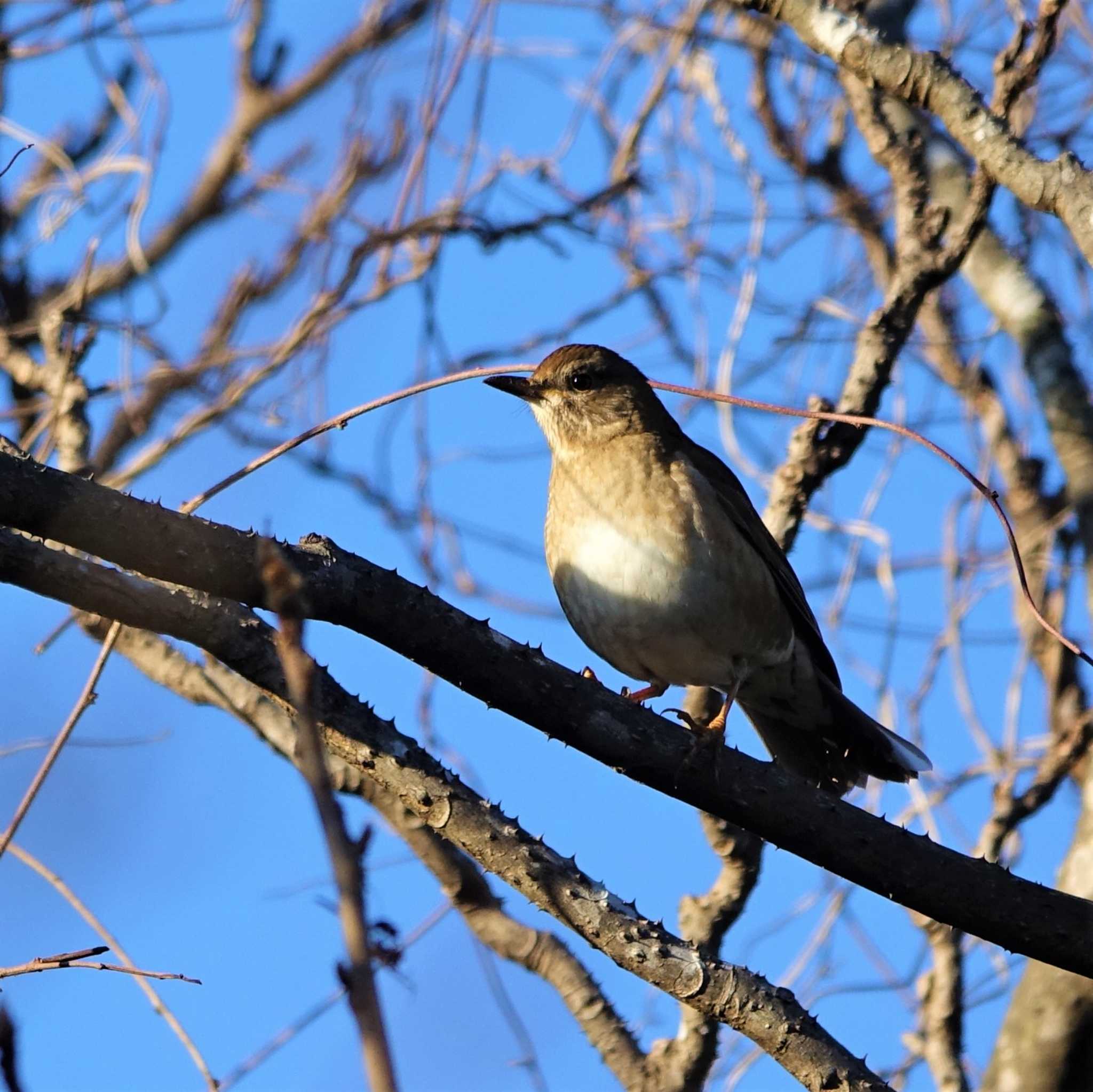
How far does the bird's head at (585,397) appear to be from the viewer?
5.96 m

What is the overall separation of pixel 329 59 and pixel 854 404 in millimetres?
7368

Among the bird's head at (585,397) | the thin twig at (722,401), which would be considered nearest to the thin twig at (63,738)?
the thin twig at (722,401)

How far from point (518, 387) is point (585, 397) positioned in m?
0.28

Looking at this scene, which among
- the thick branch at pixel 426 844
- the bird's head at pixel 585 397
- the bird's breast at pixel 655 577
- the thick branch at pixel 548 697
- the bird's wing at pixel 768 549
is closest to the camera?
the thick branch at pixel 548 697

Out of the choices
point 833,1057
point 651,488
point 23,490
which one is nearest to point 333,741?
point 23,490

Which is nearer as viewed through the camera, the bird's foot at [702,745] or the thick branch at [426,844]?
the bird's foot at [702,745]

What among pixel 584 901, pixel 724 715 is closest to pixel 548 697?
pixel 584 901

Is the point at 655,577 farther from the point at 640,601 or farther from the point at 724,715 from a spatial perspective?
the point at 724,715

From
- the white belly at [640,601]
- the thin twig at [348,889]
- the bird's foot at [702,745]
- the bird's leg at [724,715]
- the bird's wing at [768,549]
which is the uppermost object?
the bird's wing at [768,549]

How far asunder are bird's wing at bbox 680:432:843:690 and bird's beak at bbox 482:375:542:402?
0.66 m

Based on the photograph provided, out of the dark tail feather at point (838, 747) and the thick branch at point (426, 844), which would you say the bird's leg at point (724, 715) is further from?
the thick branch at point (426, 844)

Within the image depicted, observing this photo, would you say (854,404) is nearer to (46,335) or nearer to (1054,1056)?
(1054,1056)

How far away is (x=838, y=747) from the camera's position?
5.82m

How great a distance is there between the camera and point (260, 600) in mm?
3342
